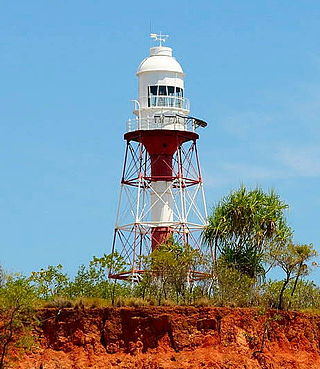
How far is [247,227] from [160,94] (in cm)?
1453

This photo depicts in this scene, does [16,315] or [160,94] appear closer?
[16,315]

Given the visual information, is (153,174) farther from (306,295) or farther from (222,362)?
(222,362)

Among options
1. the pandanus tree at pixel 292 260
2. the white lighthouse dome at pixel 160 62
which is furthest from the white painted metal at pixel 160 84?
the pandanus tree at pixel 292 260

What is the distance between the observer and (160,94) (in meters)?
102

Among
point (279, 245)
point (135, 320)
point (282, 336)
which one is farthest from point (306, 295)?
point (135, 320)

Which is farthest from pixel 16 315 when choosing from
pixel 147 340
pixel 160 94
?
pixel 160 94

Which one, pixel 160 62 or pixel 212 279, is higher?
pixel 160 62

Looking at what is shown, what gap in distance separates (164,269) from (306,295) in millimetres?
11054

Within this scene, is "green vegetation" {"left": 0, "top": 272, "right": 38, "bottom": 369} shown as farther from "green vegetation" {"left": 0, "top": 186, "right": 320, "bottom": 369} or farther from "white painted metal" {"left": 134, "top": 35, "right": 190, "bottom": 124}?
"white painted metal" {"left": 134, "top": 35, "right": 190, "bottom": 124}

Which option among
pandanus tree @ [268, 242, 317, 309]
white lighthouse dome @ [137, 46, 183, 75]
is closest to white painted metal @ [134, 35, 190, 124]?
white lighthouse dome @ [137, 46, 183, 75]

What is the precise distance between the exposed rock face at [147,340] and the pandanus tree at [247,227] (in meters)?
15.2

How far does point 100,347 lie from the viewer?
74750 millimetres

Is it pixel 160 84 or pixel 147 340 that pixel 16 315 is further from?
pixel 160 84

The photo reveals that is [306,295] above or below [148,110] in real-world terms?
below
